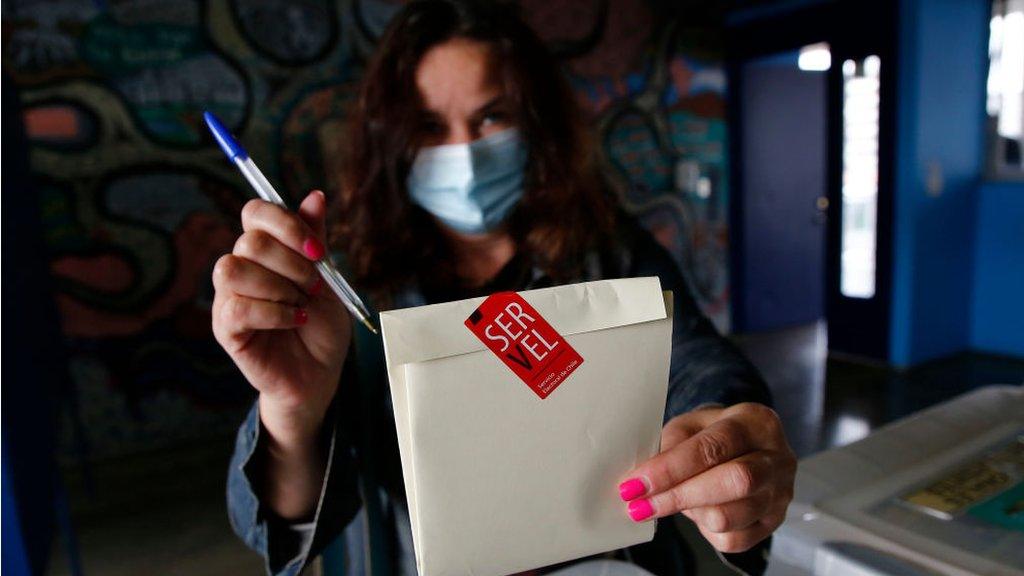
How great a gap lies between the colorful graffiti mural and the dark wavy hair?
7.09 feet

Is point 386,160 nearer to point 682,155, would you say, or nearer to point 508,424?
point 508,424

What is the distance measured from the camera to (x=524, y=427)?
41cm

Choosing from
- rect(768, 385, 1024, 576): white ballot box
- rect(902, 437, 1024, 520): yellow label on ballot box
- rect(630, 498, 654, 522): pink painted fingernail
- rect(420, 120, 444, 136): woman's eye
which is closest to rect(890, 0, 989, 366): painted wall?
rect(768, 385, 1024, 576): white ballot box

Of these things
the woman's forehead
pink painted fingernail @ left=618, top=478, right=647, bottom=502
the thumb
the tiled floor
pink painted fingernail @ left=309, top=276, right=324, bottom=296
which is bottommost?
the tiled floor

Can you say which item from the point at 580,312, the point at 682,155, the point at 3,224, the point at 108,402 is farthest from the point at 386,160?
the point at 682,155

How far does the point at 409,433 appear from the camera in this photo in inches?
15.2

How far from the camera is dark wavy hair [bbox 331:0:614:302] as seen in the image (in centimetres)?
87

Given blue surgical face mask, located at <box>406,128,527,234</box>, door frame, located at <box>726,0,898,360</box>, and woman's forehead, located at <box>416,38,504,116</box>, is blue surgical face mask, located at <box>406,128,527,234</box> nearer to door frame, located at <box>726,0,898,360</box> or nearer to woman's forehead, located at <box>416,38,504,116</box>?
woman's forehead, located at <box>416,38,504,116</box>

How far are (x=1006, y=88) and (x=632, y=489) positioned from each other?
14.6 ft

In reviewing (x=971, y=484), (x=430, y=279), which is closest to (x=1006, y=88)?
(x=971, y=484)

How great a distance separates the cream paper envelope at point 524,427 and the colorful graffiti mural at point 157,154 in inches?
106

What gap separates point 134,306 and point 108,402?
0.45 metres

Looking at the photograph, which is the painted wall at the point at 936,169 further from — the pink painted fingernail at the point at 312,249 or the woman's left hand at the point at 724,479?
the pink painted fingernail at the point at 312,249

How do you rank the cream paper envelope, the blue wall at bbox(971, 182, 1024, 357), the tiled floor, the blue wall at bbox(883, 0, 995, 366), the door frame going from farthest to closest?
the blue wall at bbox(971, 182, 1024, 357), the door frame, the blue wall at bbox(883, 0, 995, 366), the tiled floor, the cream paper envelope
